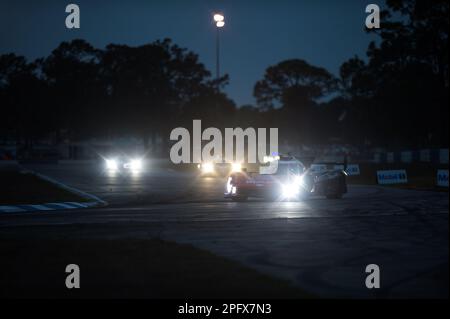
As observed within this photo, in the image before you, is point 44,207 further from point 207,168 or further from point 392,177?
point 207,168

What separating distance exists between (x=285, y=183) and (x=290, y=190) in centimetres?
62

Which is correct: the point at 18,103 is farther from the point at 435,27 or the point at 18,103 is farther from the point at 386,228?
the point at 386,228


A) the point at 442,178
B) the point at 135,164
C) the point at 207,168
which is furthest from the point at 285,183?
the point at 135,164

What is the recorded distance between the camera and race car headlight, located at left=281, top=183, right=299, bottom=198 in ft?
77.6

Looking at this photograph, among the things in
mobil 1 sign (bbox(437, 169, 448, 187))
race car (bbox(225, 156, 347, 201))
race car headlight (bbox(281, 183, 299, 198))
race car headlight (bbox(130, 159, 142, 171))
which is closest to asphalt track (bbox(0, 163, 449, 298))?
race car (bbox(225, 156, 347, 201))

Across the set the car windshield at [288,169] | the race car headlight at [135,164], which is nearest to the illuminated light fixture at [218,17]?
the car windshield at [288,169]

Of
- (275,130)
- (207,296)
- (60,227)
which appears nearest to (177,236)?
(60,227)

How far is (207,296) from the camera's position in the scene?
763 cm

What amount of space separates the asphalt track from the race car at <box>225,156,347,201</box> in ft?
3.52

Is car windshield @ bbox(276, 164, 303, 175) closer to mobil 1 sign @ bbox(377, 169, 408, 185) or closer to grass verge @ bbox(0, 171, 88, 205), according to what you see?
grass verge @ bbox(0, 171, 88, 205)

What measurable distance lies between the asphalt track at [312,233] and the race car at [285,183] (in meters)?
1.07

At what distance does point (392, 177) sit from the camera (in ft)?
121
